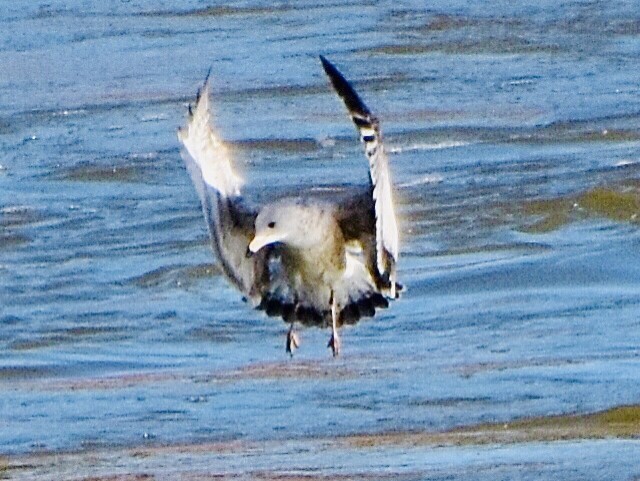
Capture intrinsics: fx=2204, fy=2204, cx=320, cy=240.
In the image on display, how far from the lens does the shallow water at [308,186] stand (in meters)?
8.05

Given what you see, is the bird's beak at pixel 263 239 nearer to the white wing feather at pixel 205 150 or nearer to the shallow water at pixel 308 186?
the white wing feather at pixel 205 150

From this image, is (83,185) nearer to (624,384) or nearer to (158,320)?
(158,320)

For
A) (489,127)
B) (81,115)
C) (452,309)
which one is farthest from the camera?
(81,115)

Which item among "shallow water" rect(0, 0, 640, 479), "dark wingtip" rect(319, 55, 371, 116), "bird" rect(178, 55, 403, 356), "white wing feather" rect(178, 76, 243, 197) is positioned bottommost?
"shallow water" rect(0, 0, 640, 479)

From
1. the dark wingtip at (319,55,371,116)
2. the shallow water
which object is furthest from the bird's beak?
the shallow water

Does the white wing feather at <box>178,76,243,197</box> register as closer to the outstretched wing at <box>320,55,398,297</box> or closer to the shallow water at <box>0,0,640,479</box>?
the outstretched wing at <box>320,55,398,297</box>

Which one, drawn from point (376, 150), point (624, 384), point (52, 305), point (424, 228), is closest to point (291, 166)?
point (424, 228)

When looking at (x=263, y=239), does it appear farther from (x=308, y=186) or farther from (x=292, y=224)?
(x=308, y=186)

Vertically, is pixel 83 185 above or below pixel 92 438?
below

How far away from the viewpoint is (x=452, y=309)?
9438mm

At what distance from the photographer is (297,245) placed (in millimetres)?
7012

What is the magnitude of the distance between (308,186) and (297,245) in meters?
4.55

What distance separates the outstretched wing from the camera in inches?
252

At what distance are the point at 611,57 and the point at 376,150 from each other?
8304 mm
